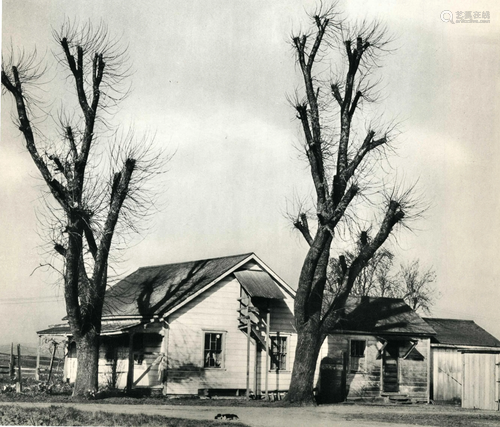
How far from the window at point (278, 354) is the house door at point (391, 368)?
436cm

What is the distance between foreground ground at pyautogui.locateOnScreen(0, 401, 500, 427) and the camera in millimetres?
18797

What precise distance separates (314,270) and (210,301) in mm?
6098

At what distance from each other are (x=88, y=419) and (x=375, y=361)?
1592 centimetres

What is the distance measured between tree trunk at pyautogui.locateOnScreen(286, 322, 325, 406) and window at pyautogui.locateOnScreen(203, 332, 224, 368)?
5.02 meters

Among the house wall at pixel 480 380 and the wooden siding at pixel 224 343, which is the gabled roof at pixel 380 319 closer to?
the wooden siding at pixel 224 343

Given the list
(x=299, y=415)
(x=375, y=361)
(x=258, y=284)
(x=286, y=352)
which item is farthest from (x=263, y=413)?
(x=375, y=361)

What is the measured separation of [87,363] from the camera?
24.1 meters

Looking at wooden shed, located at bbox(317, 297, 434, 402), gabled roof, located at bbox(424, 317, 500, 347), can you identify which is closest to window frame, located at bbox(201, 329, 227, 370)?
wooden shed, located at bbox(317, 297, 434, 402)

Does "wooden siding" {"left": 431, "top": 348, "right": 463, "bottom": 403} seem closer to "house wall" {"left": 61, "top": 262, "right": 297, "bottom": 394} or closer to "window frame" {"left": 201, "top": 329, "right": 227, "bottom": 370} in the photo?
"house wall" {"left": 61, "top": 262, "right": 297, "bottom": 394}

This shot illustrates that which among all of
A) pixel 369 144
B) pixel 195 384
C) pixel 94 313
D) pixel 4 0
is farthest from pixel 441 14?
pixel 195 384

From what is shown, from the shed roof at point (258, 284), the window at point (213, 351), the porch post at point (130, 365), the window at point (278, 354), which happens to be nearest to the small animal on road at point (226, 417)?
the window at point (213, 351)

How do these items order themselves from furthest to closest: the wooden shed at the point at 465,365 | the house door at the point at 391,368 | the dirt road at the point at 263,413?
the house door at the point at 391,368 → the wooden shed at the point at 465,365 → the dirt road at the point at 263,413

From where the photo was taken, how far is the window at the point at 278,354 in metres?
29.8

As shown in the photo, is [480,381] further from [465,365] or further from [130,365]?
[130,365]
